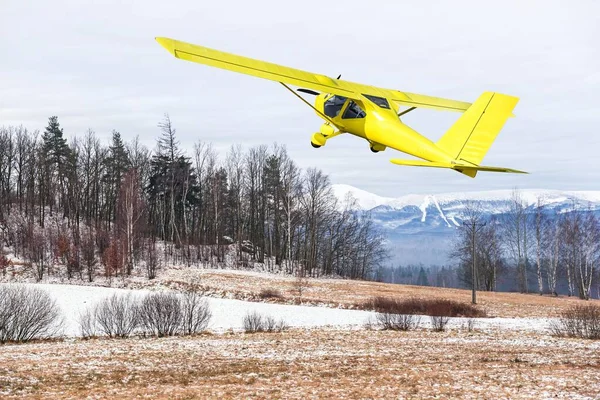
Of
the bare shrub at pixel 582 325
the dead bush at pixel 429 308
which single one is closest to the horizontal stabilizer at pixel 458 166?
the bare shrub at pixel 582 325

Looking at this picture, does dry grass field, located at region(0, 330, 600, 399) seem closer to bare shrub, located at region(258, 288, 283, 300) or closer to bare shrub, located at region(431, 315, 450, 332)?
bare shrub, located at region(431, 315, 450, 332)

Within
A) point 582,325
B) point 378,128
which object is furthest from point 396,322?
point 378,128

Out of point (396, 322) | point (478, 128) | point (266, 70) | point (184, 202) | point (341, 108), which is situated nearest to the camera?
point (341, 108)

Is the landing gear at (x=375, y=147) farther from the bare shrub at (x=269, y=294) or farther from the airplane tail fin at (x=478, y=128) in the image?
the bare shrub at (x=269, y=294)

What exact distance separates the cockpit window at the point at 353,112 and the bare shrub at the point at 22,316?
2334cm

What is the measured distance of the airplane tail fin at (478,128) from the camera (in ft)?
35.8

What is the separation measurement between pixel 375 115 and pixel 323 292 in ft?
145

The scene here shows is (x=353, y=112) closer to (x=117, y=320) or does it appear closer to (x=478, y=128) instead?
(x=478, y=128)

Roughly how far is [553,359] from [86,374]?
14.9m

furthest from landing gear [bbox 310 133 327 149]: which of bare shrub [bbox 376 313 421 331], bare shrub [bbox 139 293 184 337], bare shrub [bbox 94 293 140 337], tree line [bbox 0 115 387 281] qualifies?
tree line [bbox 0 115 387 281]

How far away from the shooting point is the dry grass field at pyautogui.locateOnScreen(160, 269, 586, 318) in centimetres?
4609

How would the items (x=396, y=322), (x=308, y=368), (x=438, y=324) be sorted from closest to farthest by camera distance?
(x=308, y=368) < (x=438, y=324) < (x=396, y=322)

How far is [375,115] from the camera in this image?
10836 millimetres

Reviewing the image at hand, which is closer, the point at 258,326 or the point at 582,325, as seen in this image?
the point at 582,325
